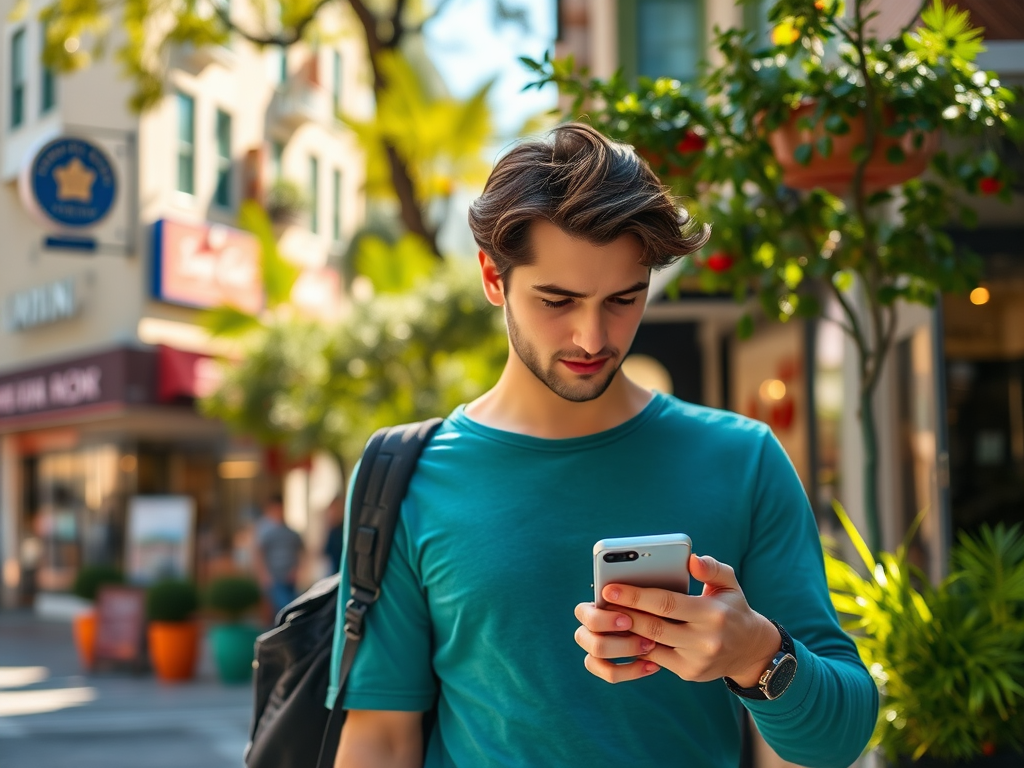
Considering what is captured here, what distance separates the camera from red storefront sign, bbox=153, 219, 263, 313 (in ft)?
63.8

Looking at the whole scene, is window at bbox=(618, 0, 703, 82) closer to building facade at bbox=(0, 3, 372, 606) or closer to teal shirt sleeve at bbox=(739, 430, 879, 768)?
teal shirt sleeve at bbox=(739, 430, 879, 768)

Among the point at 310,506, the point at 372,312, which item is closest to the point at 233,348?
the point at 372,312

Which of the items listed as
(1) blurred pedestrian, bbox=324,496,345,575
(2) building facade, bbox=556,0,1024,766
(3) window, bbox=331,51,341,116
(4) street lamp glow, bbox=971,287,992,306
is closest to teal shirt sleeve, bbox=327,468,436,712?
(2) building facade, bbox=556,0,1024,766

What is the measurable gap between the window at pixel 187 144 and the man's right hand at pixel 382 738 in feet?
63.2

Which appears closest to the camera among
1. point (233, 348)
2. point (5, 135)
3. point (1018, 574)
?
point (1018, 574)

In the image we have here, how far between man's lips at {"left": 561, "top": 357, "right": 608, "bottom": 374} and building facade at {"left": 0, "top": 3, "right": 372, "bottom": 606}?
1681cm

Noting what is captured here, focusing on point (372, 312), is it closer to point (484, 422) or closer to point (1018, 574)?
point (1018, 574)

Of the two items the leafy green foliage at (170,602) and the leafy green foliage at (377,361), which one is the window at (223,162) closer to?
the leafy green foliage at (377,361)

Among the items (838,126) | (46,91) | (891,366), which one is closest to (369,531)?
(838,126)

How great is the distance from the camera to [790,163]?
418 centimetres

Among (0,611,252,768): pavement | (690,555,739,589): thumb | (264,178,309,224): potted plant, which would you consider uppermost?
(264,178,309,224): potted plant

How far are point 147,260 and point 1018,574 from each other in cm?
1738

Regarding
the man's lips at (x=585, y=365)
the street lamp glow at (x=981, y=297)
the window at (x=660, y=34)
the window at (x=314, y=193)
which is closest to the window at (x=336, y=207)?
the window at (x=314, y=193)

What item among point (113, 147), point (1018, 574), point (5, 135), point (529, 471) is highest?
point (5, 135)
